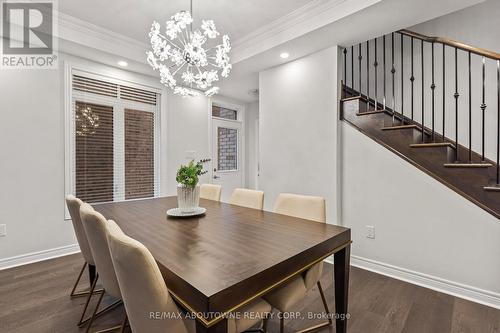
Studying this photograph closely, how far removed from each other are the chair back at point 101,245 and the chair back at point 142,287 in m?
0.38

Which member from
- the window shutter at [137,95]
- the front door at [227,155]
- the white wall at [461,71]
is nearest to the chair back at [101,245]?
the window shutter at [137,95]

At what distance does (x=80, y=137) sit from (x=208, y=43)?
2122 mm

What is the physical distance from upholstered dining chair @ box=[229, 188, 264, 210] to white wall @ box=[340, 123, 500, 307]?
123 cm

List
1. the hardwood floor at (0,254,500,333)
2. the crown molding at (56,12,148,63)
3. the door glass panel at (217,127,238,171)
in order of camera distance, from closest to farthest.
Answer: the hardwood floor at (0,254,500,333) < the crown molding at (56,12,148,63) < the door glass panel at (217,127,238,171)

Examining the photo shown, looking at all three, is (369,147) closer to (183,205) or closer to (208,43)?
(183,205)

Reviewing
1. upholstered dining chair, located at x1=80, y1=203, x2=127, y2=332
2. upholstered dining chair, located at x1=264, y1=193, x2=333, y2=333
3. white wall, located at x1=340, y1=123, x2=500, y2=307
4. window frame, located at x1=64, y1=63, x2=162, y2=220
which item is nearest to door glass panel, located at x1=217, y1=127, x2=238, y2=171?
window frame, located at x1=64, y1=63, x2=162, y2=220

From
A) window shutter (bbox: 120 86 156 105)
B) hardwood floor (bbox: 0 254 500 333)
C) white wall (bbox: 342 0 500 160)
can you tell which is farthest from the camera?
window shutter (bbox: 120 86 156 105)

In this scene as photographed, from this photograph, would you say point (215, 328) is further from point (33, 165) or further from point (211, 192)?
point (33, 165)

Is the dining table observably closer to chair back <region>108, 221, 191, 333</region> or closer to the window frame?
chair back <region>108, 221, 191, 333</region>

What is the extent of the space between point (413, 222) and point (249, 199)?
166 centimetres

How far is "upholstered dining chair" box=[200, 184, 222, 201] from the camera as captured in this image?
2.82m

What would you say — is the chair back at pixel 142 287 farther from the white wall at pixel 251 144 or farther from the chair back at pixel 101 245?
the white wall at pixel 251 144

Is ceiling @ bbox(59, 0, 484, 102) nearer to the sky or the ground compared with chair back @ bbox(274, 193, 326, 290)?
nearer to the sky


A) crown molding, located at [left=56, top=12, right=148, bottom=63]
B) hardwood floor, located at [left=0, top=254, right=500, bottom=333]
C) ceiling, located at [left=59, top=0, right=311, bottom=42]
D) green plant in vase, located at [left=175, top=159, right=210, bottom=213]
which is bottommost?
hardwood floor, located at [left=0, top=254, right=500, bottom=333]
